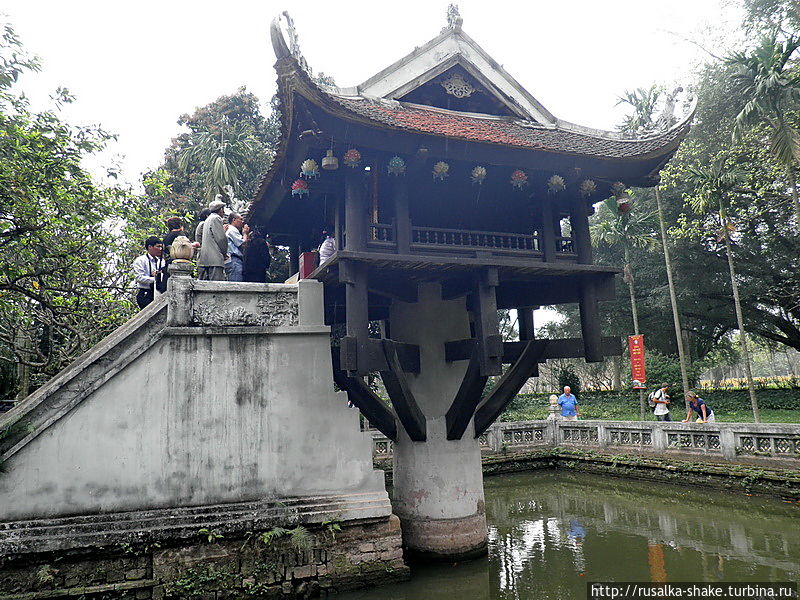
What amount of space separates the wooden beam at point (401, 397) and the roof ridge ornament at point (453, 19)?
473 cm

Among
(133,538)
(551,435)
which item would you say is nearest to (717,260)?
(551,435)

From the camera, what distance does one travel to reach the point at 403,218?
257 inches

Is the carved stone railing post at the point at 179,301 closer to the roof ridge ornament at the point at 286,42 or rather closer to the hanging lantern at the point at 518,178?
the roof ridge ornament at the point at 286,42

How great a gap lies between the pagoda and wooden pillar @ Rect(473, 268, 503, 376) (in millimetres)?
24

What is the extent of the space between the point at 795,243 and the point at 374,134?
2036 centimetres

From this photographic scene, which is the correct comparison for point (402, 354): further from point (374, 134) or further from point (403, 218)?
point (374, 134)

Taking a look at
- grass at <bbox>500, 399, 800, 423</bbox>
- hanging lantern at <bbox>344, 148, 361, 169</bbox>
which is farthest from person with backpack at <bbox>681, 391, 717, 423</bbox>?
hanging lantern at <bbox>344, 148, 361, 169</bbox>

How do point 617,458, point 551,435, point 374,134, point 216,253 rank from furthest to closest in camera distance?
point 551,435, point 617,458, point 216,253, point 374,134

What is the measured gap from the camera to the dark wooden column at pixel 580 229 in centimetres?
725

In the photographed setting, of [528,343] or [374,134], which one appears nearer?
[374,134]

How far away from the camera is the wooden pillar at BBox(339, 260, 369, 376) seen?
604 cm

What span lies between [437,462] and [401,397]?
1220 millimetres

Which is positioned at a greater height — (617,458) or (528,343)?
(528,343)

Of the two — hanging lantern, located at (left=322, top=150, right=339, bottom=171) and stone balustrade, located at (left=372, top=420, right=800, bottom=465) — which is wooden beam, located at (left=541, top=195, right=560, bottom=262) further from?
stone balustrade, located at (left=372, top=420, right=800, bottom=465)
